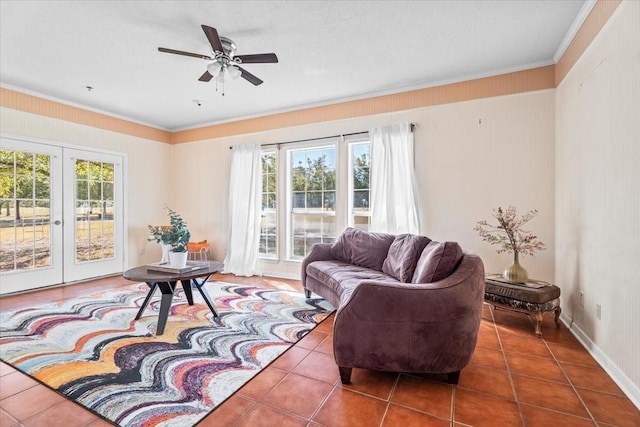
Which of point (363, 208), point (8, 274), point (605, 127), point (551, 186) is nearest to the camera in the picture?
point (605, 127)

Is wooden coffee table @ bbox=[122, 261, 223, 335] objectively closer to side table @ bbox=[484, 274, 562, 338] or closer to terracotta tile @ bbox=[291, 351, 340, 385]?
terracotta tile @ bbox=[291, 351, 340, 385]

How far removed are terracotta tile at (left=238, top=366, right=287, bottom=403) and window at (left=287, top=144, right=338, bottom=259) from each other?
8.57 feet

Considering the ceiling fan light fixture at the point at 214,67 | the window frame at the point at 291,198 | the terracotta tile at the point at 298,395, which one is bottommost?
the terracotta tile at the point at 298,395

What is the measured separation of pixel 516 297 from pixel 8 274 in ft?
19.1

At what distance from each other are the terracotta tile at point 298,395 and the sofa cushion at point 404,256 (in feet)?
3.85

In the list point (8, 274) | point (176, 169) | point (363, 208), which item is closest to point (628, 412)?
point (363, 208)

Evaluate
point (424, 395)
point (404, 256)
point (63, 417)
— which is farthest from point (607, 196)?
point (63, 417)

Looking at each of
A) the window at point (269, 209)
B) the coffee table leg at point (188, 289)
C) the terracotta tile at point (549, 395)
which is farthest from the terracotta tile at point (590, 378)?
the window at point (269, 209)

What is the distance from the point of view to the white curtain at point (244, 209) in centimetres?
498

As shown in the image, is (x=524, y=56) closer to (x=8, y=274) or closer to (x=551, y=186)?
(x=551, y=186)

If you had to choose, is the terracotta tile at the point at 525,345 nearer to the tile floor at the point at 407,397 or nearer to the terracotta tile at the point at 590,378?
the tile floor at the point at 407,397

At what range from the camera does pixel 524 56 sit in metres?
3.15

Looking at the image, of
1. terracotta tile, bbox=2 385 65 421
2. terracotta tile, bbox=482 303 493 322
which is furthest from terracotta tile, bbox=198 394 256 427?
terracotta tile, bbox=482 303 493 322

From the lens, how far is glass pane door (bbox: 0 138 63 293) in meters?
3.88
